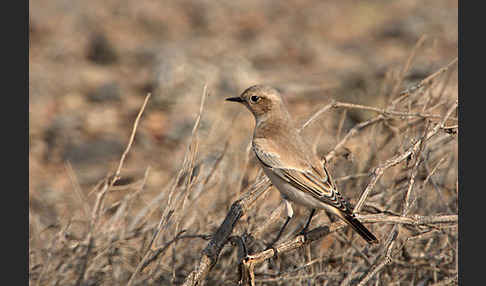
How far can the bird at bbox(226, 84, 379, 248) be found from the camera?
465 centimetres

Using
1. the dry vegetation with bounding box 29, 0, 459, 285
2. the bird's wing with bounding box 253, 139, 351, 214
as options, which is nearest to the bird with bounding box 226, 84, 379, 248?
the bird's wing with bounding box 253, 139, 351, 214

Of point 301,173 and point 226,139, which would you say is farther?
point 226,139

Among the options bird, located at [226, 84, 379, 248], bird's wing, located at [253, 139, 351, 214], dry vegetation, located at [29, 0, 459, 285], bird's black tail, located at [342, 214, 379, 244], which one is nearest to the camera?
bird's black tail, located at [342, 214, 379, 244]

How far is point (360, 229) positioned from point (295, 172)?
776 millimetres

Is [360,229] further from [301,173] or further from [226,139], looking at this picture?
[226,139]

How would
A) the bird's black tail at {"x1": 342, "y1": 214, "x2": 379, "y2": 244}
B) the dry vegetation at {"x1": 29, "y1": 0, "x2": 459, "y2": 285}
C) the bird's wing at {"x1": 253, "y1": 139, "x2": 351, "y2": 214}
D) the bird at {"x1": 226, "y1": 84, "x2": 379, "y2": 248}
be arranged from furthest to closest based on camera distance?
1. the dry vegetation at {"x1": 29, "y1": 0, "x2": 459, "y2": 285}
2. the bird's wing at {"x1": 253, "y1": 139, "x2": 351, "y2": 214}
3. the bird at {"x1": 226, "y1": 84, "x2": 379, "y2": 248}
4. the bird's black tail at {"x1": 342, "y1": 214, "x2": 379, "y2": 244}

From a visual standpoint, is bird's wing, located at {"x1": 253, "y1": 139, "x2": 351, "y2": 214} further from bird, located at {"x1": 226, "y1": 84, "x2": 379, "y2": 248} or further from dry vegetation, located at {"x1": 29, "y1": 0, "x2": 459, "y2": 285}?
dry vegetation, located at {"x1": 29, "y1": 0, "x2": 459, "y2": 285}

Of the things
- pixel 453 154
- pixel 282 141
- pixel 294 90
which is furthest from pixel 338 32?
pixel 282 141

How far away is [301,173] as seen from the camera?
4938mm

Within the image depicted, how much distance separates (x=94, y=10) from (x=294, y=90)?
6.39m

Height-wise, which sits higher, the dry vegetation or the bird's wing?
the bird's wing

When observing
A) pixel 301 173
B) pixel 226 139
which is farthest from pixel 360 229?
pixel 226 139

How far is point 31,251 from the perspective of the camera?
5.67 meters

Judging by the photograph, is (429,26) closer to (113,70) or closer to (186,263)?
(113,70)
